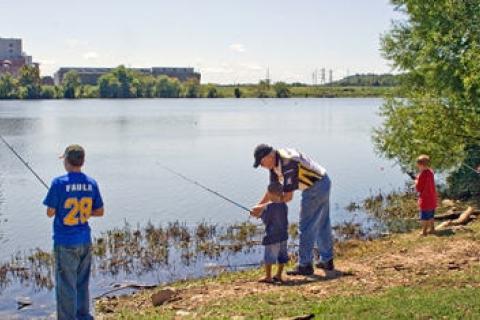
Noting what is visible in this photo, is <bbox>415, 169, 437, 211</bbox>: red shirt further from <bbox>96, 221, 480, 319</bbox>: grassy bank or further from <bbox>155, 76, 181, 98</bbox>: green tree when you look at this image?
<bbox>155, 76, 181, 98</bbox>: green tree

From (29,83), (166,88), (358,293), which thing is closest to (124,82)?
(166,88)

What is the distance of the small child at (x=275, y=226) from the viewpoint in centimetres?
1020

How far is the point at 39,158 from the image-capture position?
1612 inches

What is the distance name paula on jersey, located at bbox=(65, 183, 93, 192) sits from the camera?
800cm

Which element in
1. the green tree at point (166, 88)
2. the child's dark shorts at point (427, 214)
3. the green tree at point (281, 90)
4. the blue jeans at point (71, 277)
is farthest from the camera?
the green tree at point (281, 90)

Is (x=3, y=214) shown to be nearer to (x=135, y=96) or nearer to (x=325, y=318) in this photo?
(x=325, y=318)

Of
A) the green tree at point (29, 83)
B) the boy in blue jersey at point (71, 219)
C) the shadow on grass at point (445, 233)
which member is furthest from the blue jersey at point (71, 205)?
the green tree at point (29, 83)

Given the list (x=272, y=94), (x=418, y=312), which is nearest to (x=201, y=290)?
(x=418, y=312)

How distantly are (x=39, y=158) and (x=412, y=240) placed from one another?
3096cm

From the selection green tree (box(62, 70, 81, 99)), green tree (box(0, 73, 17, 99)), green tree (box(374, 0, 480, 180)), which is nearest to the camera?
green tree (box(374, 0, 480, 180))

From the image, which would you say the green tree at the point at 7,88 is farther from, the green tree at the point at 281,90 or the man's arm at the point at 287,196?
the man's arm at the point at 287,196

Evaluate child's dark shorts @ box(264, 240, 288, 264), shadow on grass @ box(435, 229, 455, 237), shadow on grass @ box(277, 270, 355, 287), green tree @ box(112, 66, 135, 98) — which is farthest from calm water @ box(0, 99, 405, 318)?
green tree @ box(112, 66, 135, 98)

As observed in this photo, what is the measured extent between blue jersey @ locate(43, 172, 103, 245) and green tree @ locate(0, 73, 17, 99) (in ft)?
510

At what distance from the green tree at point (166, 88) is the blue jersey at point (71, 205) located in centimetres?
16877
